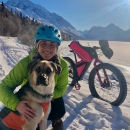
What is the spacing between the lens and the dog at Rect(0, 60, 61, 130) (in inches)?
101

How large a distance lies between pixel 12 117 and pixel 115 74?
8.48 ft

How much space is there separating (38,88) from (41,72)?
22 cm

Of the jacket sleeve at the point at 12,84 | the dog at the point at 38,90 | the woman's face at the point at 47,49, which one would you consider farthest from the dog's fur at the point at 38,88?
the woman's face at the point at 47,49

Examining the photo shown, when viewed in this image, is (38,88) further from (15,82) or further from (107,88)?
(107,88)

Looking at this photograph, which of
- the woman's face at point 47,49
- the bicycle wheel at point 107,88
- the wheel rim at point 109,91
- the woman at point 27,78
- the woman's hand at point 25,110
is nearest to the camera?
the woman's hand at point 25,110

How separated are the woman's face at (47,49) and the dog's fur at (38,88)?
1.01ft

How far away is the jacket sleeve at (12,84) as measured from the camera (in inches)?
103

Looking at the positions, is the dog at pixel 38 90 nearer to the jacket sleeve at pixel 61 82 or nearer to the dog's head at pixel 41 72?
the dog's head at pixel 41 72

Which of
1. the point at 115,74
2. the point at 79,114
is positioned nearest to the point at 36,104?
the point at 79,114

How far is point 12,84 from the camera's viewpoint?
281 centimetres

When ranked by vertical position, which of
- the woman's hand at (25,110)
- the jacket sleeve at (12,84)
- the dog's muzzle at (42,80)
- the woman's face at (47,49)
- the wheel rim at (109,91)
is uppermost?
the woman's face at (47,49)

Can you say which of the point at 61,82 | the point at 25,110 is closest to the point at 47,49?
the point at 61,82

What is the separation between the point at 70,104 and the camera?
4.39 m

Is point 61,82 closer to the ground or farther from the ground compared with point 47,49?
closer to the ground
